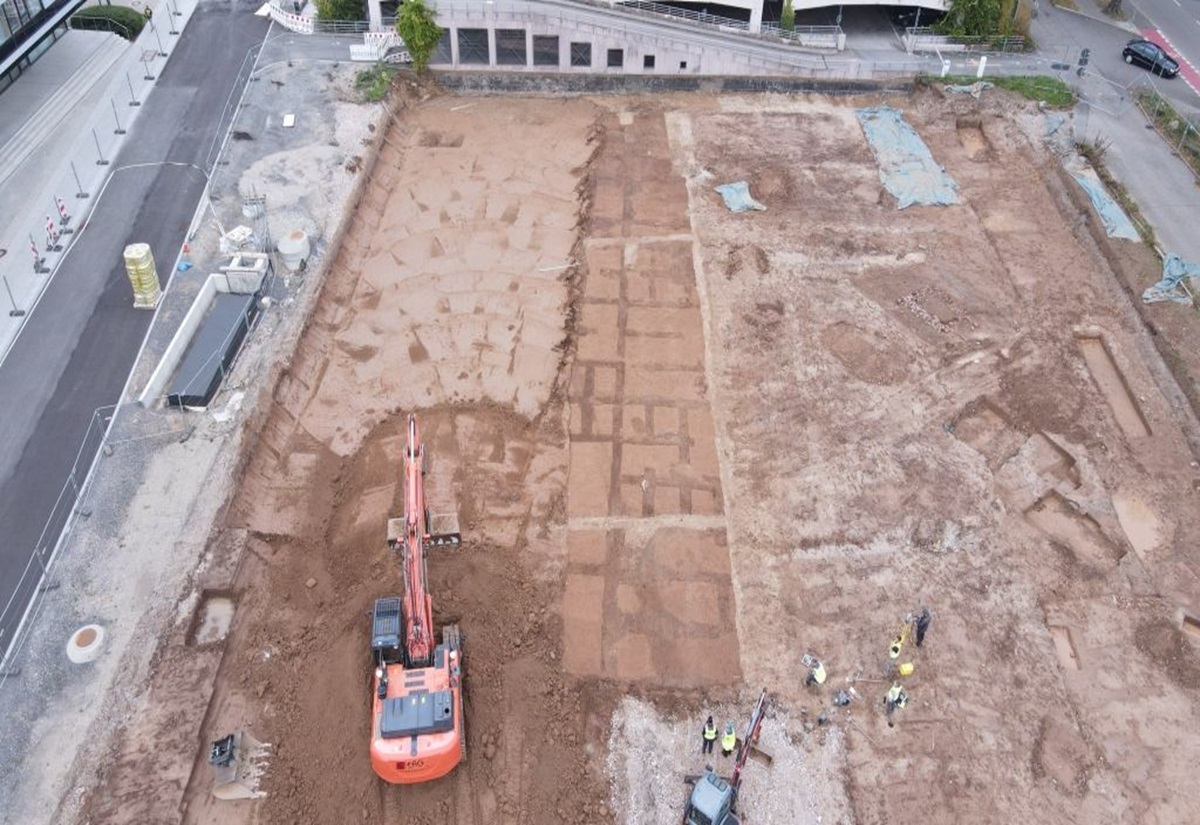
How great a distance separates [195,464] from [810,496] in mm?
15057

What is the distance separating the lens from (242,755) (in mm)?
17156

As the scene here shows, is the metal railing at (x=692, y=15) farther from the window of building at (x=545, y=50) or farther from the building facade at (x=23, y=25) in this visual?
the building facade at (x=23, y=25)

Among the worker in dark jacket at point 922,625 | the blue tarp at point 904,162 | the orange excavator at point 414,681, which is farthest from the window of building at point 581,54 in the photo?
the worker in dark jacket at point 922,625

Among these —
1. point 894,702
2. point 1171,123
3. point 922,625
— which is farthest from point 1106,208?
point 894,702

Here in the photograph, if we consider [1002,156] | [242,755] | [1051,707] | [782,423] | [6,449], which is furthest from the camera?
[1002,156]

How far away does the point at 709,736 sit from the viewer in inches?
690

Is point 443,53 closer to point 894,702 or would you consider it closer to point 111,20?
point 111,20

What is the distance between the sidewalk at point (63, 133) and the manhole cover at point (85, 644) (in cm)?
970

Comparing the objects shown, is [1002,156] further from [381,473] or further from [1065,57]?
[381,473]

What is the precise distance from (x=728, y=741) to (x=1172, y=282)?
71.7 feet

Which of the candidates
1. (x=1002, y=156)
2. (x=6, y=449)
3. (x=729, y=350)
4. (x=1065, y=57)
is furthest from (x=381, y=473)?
(x=1065, y=57)

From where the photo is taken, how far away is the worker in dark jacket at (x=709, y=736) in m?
17.5

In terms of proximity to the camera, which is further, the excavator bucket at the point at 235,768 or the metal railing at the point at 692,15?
the metal railing at the point at 692,15

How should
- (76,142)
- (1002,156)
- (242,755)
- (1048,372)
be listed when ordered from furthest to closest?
(1002,156), (76,142), (1048,372), (242,755)
